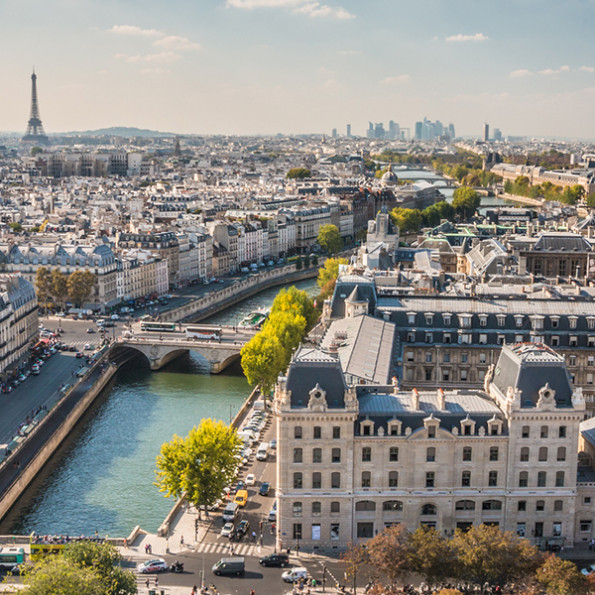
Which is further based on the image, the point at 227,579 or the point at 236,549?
the point at 236,549

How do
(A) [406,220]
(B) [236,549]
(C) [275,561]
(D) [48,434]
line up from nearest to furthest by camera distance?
1. (C) [275,561]
2. (B) [236,549]
3. (D) [48,434]
4. (A) [406,220]

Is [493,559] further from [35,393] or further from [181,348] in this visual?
[181,348]

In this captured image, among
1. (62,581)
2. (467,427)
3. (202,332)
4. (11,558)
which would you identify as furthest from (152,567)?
(202,332)

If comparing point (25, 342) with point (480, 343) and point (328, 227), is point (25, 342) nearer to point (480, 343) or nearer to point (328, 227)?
point (480, 343)

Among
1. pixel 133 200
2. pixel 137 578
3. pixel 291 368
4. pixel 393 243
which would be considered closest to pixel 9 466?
pixel 137 578

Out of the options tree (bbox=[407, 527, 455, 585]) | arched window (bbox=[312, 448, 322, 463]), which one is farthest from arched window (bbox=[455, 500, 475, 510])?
arched window (bbox=[312, 448, 322, 463])

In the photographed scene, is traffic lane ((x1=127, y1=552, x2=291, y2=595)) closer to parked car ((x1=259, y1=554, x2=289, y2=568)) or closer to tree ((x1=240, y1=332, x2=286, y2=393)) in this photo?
parked car ((x1=259, y1=554, x2=289, y2=568))
